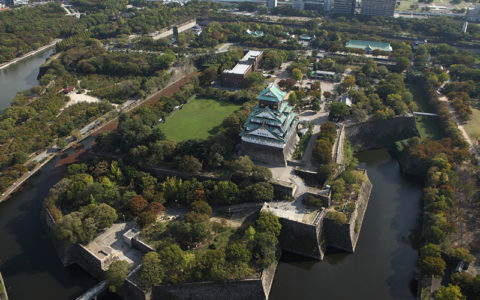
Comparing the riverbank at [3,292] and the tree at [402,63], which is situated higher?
the tree at [402,63]

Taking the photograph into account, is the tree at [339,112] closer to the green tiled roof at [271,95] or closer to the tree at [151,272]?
the green tiled roof at [271,95]

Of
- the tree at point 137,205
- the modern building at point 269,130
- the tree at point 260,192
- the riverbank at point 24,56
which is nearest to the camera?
the tree at point 137,205

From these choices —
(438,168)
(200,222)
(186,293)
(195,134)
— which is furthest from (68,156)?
(438,168)

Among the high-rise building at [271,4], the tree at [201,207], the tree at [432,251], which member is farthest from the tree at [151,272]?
the high-rise building at [271,4]

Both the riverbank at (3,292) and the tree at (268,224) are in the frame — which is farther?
the tree at (268,224)

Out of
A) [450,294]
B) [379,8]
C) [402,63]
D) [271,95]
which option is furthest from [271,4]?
[450,294]

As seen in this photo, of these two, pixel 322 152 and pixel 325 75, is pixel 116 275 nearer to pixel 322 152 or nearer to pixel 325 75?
pixel 322 152

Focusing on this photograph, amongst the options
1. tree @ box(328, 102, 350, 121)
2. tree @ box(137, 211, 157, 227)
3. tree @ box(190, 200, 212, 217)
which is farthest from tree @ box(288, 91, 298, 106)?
tree @ box(137, 211, 157, 227)

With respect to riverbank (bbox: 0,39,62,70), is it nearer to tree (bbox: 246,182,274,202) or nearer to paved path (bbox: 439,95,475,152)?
tree (bbox: 246,182,274,202)
